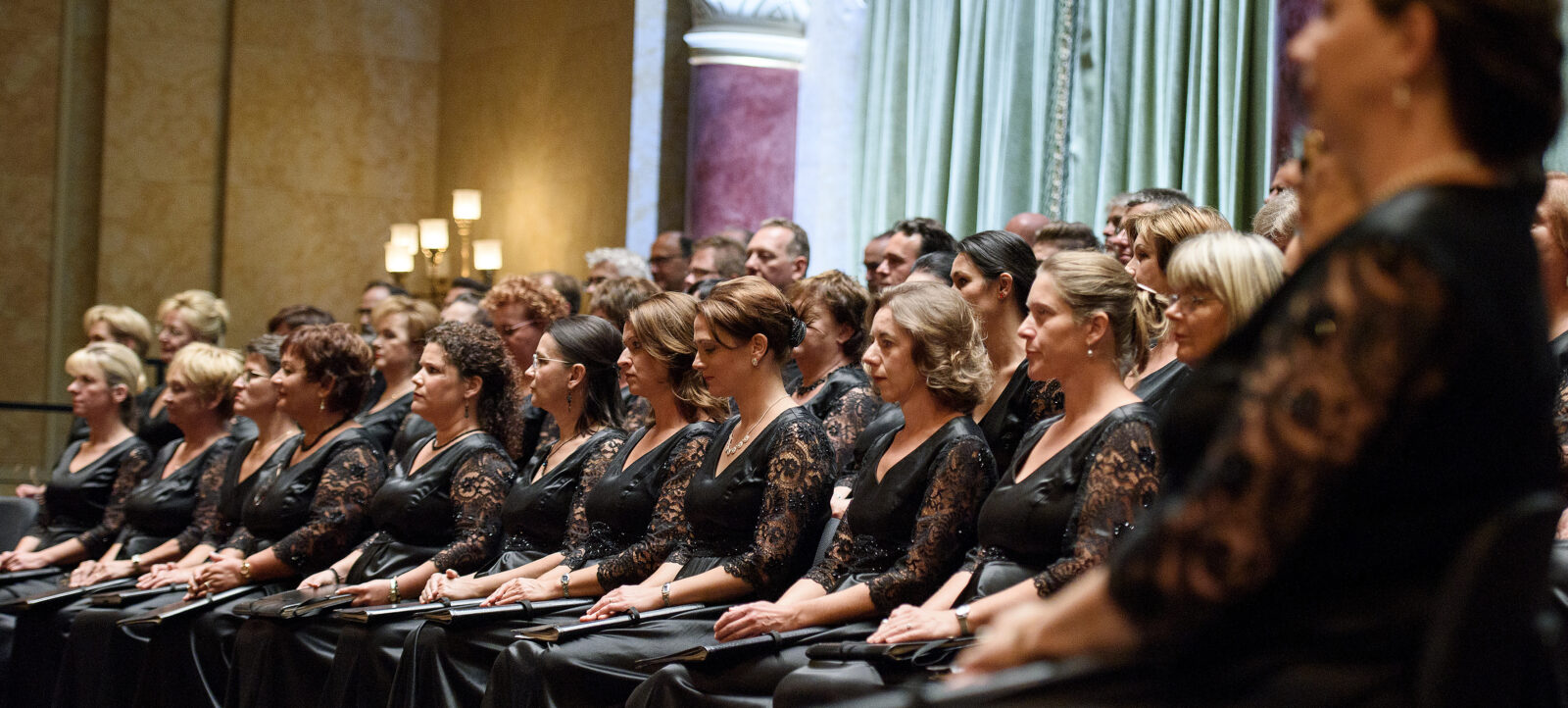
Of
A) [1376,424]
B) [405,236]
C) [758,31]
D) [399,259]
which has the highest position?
[758,31]

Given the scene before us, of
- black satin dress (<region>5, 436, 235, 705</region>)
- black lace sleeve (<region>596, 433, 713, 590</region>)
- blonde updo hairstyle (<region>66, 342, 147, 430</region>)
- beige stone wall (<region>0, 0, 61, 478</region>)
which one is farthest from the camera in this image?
beige stone wall (<region>0, 0, 61, 478</region>)

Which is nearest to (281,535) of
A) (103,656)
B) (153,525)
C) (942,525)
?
(103,656)

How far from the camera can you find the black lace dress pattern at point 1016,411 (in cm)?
345

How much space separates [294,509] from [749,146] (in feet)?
11.0

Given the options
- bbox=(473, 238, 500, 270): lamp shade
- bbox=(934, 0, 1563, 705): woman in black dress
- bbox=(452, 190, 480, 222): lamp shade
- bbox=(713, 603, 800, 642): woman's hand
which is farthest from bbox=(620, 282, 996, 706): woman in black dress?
bbox=(452, 190, 480, 222): lamp shade

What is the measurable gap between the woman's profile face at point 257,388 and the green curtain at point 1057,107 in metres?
2.92

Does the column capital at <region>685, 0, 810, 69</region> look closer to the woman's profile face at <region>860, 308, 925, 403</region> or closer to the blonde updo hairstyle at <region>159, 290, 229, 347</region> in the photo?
the blonde updo hairstyle at <region>159, 290, 229, 347</region>

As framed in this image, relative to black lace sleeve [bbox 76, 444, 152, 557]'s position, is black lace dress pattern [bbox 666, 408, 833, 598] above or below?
above

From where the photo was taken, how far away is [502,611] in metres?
3.47

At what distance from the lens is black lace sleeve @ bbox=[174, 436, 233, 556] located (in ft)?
16.3

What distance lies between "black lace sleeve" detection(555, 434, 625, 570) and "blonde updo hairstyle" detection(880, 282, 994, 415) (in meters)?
1.07

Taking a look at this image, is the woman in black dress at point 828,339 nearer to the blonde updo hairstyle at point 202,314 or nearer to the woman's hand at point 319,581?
the woman's hand at point 319,581

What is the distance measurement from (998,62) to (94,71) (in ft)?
19.9

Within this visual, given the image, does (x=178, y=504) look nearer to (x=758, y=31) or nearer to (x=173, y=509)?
(x=173, y=509)
